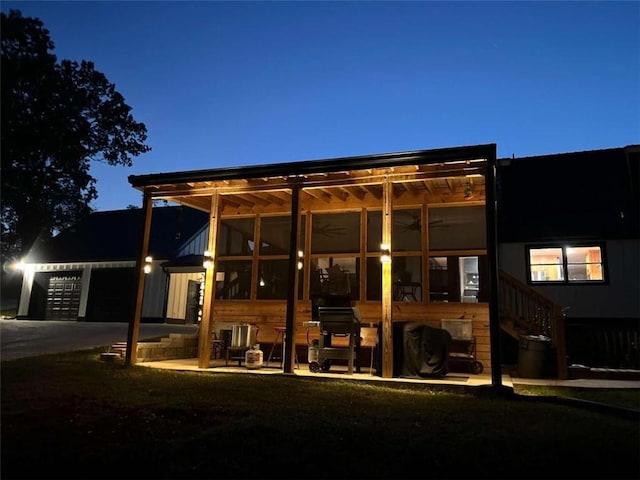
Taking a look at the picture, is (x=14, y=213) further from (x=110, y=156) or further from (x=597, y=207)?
(x=597, y=207)

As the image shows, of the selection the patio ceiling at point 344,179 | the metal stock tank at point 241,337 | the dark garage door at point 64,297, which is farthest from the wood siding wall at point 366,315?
the dark garage door at point 64,297

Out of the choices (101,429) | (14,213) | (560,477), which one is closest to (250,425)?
(101,429)

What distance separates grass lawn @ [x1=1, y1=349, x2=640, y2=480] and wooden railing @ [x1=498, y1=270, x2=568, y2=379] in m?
Answer: 2.50

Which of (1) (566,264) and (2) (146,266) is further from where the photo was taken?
(1) (566,264)

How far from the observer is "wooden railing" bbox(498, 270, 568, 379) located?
28.5 ft

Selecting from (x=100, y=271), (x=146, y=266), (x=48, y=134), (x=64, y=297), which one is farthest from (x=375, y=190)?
(x=64, y=297)

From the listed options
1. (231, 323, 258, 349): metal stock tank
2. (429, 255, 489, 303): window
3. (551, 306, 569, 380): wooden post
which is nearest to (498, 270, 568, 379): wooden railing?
(551, 306, 569, 380): wooden post

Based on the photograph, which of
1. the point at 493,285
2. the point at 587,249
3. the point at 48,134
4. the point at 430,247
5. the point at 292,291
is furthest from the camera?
the point at 48,134

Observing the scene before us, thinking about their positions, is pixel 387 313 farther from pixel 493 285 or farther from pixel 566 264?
pixel 566 264

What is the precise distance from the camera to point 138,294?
28.5ft

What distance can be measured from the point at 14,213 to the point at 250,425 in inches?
884

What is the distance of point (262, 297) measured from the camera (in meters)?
11.1

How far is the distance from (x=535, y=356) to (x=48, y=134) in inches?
668

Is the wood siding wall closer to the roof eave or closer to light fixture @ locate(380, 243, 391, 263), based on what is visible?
light fixture @ locate(380, 243, 391, 263)
